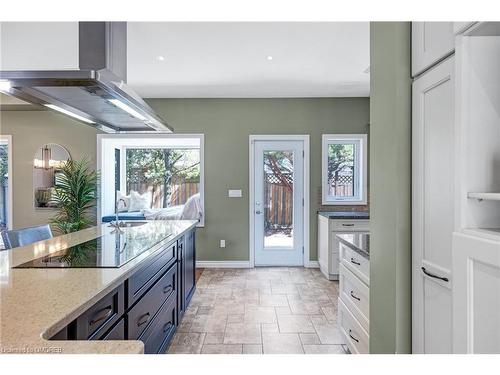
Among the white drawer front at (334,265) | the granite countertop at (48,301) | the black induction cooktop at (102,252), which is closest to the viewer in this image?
the granite countertop at (48,301)

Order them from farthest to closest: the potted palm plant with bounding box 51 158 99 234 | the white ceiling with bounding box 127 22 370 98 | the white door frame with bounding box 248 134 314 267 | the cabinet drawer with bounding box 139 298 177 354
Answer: the white door frame with bounding box 248 134 314 267 < the potted palm plant with bounding box 51 158 99 234 < the white ceiling with bounding box 127 22 370 98 < the cabinet drawer with bounding box 139 298 177 354

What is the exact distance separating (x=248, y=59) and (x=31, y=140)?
410 cm

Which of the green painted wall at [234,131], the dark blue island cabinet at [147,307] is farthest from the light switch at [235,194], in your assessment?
the dark blue island cabinet at [147,307]

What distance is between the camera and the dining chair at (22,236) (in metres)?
2.44

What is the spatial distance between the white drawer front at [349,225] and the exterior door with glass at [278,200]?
2.57 ft

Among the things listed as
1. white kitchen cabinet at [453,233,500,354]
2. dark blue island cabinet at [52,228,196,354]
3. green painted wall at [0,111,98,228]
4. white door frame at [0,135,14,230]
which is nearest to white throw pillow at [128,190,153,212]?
green painted wall at [0,111,98,228]

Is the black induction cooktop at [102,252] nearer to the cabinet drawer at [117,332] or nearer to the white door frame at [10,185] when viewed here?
the cabinet drawer at [117,332]

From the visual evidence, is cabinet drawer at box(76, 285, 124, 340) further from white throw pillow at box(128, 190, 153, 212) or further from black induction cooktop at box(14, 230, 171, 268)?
white throw pillow at box(128, 190, 153, 212)

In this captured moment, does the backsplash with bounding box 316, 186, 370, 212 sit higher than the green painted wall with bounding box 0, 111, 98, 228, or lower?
lower

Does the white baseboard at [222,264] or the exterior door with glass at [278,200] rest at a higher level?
the exterior door with glass at [278,200]

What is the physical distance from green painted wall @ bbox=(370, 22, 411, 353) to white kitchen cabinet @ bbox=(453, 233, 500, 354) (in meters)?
0.56

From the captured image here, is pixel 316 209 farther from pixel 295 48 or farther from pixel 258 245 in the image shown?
pixel 295 48

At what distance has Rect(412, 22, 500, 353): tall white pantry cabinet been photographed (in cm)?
94
